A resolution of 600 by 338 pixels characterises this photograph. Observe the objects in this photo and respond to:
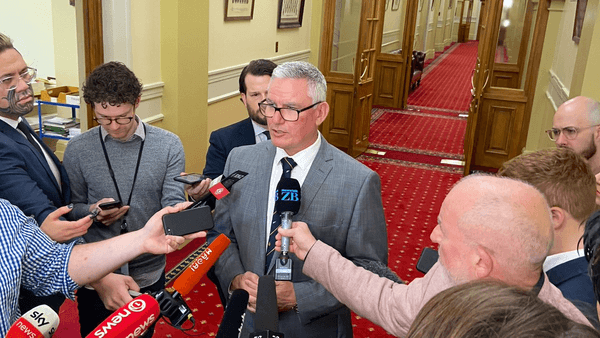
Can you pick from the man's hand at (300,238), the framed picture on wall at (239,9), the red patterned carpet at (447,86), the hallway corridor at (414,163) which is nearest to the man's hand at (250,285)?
the man's hand at (300,238)

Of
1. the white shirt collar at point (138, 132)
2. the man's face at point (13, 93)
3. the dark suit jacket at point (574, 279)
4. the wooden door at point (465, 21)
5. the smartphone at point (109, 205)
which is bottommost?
the smartphone at point (109, 205)

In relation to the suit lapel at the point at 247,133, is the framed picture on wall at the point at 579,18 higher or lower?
Answer: higher

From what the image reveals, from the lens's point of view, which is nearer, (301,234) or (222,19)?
(301,234)

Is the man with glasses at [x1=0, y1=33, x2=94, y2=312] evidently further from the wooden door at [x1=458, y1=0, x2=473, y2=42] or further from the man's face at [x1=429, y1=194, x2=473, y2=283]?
the wooden door at [x1=458, y1=0, x2=473, y2=42]

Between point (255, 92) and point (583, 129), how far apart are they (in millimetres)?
1919

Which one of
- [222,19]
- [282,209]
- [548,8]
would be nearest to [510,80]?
[548,8]

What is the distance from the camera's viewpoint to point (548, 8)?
22.1 ft

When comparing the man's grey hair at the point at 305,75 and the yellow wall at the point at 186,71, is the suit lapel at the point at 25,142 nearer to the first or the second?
the man's grey hair at the point at 305,75

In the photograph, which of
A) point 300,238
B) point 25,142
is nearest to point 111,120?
point 25,142

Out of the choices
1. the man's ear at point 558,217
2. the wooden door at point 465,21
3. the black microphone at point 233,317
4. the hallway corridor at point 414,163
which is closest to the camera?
→ the black microphone at point 233,317

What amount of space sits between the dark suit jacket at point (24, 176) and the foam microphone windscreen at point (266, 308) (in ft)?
3.36

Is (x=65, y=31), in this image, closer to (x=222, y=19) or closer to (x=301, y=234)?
(x=222, y=19)

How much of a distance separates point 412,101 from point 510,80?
489 cm

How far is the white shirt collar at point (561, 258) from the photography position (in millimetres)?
1656
